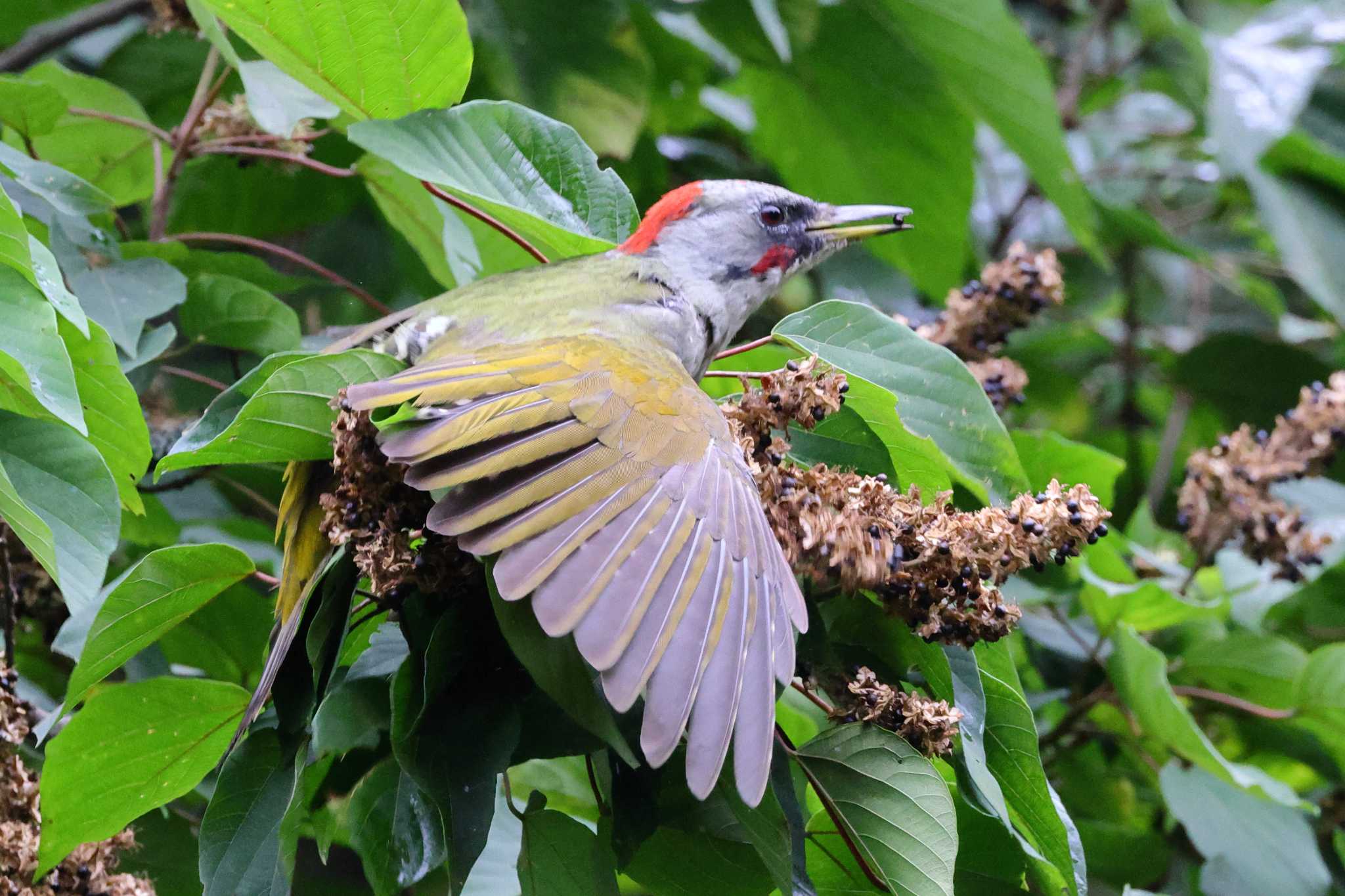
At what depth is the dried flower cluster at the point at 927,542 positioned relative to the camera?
1476 millimetres

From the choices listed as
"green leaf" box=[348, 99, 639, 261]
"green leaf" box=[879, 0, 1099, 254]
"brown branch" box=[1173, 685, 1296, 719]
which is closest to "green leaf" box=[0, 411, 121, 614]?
"green leaf" box=[348, 99, 639, 261]

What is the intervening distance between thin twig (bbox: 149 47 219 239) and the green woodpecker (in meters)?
0.73

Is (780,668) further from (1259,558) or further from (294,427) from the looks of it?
(1259,558)

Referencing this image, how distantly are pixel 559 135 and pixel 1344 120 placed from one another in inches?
137

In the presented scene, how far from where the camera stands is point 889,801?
1.48 metres

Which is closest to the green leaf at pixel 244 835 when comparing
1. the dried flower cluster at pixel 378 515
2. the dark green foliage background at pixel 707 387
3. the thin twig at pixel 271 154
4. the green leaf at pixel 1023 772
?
the dark green foliage background at pixel 707 387

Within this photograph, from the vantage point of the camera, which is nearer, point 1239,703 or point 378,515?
point 378,515

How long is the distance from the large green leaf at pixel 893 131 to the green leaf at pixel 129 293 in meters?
1.97

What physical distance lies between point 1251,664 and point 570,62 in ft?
6.76

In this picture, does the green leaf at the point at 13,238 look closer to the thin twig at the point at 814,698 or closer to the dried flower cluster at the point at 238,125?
the dried flower cluster at the point at 238,125

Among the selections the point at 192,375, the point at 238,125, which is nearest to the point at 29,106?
the point at 238,125

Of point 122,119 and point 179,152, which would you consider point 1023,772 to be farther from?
point 122,119

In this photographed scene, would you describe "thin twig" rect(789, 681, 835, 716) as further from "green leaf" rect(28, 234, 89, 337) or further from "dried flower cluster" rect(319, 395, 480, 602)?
"green leaf" rect(28, 234, 89, 337)

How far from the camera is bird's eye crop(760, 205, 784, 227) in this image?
2.35m
